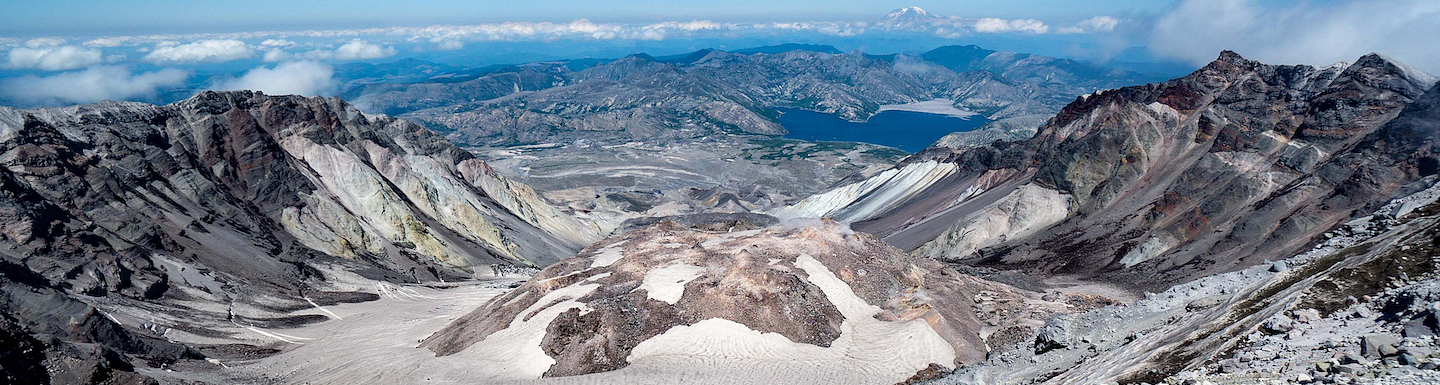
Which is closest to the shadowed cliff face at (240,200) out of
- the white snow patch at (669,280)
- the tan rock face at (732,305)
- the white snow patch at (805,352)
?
the tan rock face at (732,305)

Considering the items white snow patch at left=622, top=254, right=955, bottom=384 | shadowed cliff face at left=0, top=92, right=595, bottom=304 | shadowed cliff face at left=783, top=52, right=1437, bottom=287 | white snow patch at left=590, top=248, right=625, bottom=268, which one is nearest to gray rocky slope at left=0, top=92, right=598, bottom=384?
shadowed cliff face at left=0, top=92, right=595, bottom=304

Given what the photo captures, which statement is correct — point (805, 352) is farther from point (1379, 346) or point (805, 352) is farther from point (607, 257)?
point (607, 257)

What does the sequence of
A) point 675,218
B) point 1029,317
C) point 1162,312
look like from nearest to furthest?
point 1162,312 → point 1029,317 → point 675,218

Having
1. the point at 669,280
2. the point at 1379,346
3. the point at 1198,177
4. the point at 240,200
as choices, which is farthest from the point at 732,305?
the point at 1198,177

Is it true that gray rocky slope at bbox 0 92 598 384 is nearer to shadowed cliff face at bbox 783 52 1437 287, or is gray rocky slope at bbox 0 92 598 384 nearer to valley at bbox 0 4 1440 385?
valley at bbox 0 4 1440 385

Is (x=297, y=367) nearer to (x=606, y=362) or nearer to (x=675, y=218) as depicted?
(x=606, y=362)

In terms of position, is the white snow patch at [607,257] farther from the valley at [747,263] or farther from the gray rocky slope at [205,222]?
the gray rocky slope at [205,222]

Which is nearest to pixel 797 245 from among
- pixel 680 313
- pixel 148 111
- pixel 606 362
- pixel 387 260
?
pixel 680 313
